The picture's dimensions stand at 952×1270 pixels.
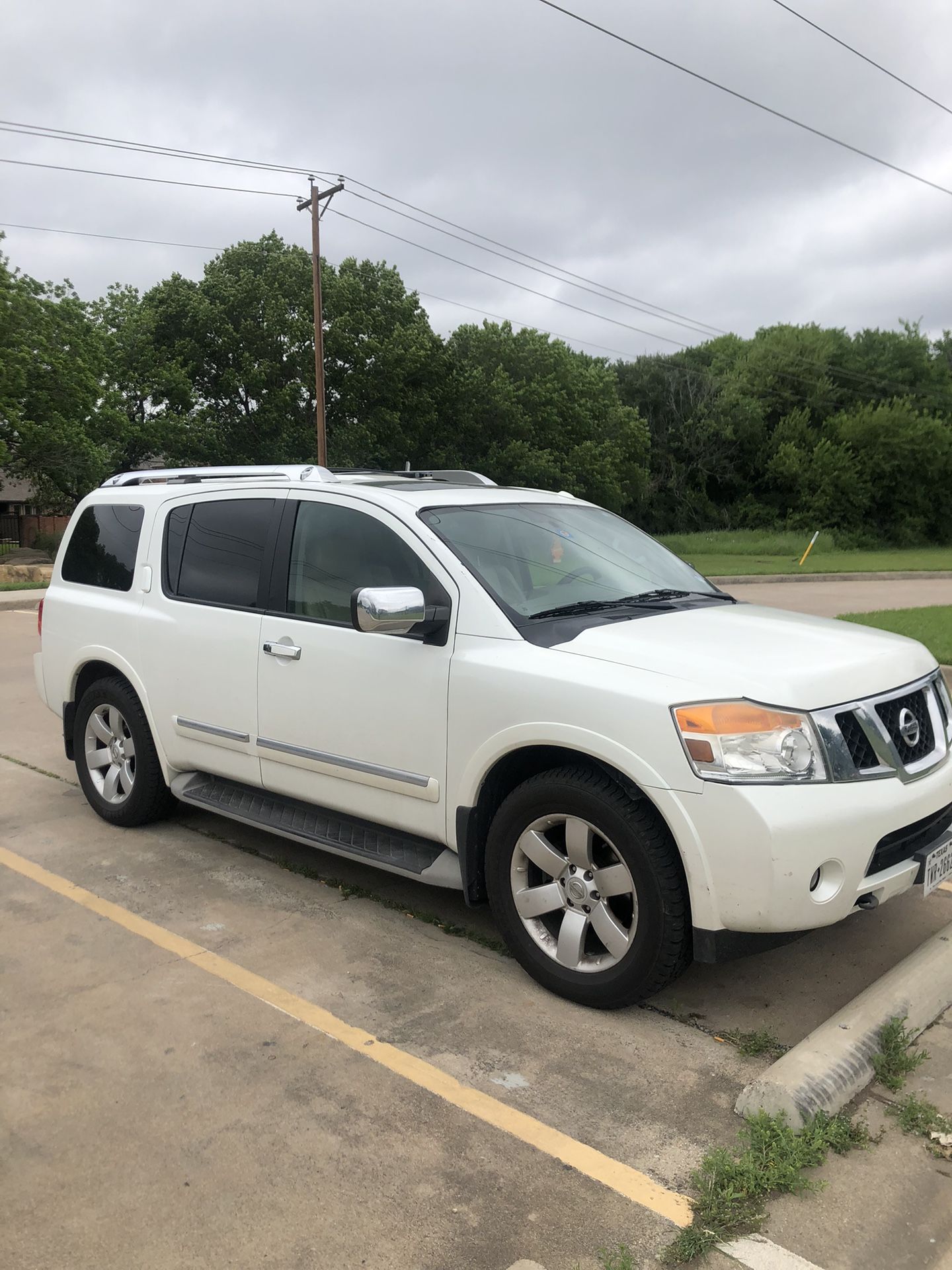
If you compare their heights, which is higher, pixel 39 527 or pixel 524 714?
pixel 39 527

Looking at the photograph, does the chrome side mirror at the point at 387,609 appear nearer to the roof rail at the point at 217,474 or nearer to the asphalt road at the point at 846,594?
the roof rail at the point at 217,474

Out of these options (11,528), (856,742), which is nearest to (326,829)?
(856,742)

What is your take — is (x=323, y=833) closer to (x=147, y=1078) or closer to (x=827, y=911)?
(x=147, y=1078)

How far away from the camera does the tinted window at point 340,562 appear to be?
13.7 feet

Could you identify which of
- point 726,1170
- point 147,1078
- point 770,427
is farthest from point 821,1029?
point 770,427

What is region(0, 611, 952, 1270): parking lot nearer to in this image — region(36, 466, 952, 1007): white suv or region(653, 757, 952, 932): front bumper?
region(36, 466, 952, 1007): white suv

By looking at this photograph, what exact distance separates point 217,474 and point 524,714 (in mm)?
2370

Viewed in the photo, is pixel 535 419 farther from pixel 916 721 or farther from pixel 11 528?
pixel 916 721

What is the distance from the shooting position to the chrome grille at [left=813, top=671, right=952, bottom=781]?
3.27 metres

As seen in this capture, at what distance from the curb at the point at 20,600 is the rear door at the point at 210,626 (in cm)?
1351

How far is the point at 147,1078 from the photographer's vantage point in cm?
317

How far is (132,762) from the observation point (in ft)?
17.9

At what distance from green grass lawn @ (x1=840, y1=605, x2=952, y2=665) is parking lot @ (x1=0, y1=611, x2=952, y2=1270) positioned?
6315mm

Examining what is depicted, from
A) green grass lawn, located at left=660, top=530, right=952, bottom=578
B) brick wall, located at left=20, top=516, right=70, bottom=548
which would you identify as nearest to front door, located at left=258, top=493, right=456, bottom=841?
green grass lawn, located at left=660, top=530, right=952, bottom=578
